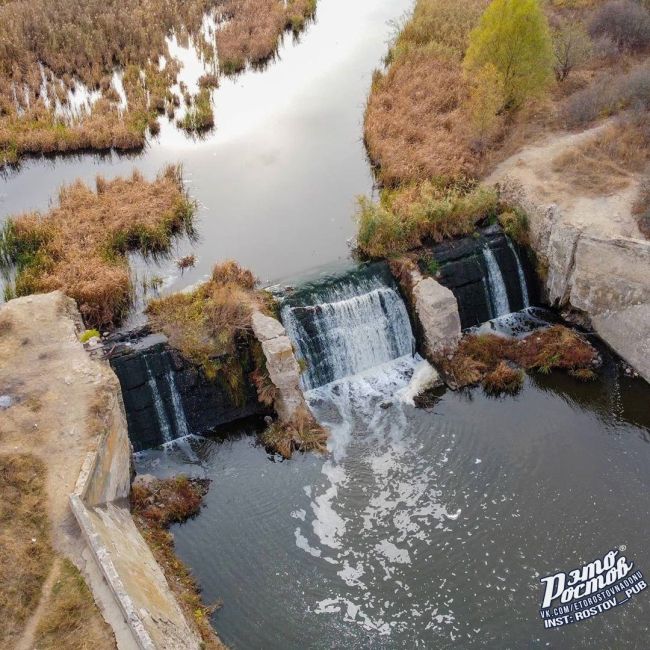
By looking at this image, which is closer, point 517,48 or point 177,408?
point 177,408

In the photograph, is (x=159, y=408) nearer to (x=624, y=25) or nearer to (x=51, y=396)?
(x=51, y=396)

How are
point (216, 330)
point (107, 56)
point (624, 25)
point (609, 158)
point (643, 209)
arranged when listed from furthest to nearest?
point (107, 56) → point (624, 25) → point (609, 158) → point (643, 209) → point (216, 330)

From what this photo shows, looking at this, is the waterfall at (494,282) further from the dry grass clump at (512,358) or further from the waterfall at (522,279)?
the dry grass clump at (512,358)

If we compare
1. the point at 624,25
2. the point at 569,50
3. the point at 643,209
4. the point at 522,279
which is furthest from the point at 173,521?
the point at 624,25

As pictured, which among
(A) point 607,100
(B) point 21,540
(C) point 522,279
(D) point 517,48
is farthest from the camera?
(A) point 607,100

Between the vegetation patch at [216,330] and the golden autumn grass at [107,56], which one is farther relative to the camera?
the golden autumn grass at [107,56]

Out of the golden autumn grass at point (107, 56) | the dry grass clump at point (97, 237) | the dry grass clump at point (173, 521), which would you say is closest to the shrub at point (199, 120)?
the golden autumn grass at point (107, 56)
